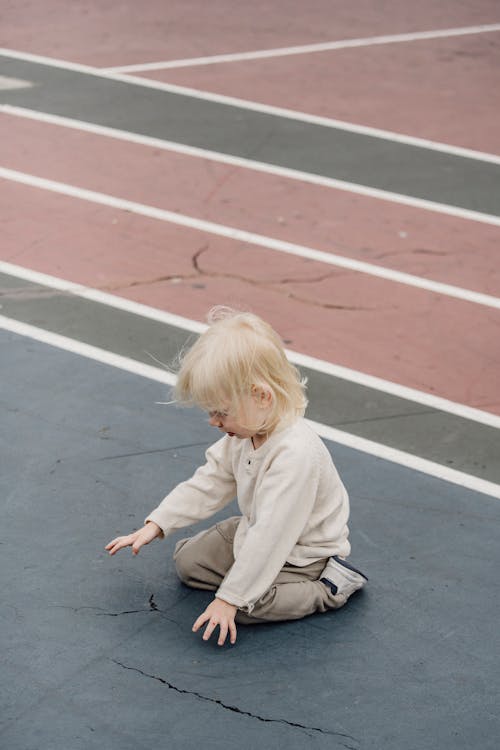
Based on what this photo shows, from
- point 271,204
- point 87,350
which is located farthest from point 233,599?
point 271,204

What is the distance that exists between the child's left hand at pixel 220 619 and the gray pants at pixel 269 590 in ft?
0.62

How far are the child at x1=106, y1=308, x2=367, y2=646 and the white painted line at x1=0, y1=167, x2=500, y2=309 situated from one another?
118 inches

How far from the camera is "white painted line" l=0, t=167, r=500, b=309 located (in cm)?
708

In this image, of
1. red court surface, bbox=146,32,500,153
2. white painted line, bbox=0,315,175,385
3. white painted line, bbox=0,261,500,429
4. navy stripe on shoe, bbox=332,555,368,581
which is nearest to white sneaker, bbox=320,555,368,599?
navy stripe on shoe, bbox=332,555,368,581

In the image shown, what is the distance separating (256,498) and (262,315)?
2693mm

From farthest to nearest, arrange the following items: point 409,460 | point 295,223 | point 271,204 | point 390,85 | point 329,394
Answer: point 390,85 < point 271,204 < point 295,223 < point 329,394 < point 409,460

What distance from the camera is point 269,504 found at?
13.3 feet

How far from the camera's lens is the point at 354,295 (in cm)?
700

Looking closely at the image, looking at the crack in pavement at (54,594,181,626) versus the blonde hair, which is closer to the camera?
the blonde hair

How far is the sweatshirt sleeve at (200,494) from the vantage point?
4371 mm

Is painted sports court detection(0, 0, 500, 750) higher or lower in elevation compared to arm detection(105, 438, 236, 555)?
lower

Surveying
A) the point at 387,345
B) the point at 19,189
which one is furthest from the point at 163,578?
the point at 19,189

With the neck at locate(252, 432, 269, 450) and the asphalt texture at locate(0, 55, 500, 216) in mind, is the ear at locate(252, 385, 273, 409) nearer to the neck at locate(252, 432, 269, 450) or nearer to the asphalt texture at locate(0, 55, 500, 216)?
the neck at locate(252, 432, 269, 450)

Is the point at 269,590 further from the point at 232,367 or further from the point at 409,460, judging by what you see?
the point at 409,460
